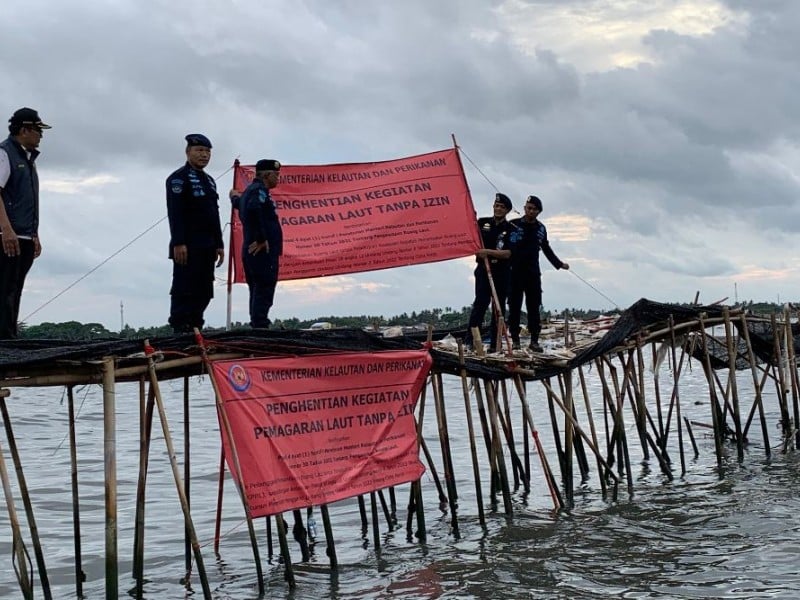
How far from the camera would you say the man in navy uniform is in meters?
15.2

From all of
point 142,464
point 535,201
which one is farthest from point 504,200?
point 142,464

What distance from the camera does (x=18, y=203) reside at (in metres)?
9.62

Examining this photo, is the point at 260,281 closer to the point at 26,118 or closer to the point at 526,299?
the point at 26,118

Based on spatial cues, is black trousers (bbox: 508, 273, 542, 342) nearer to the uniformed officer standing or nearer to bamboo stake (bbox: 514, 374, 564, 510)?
bamboo stake (bbox: 514, 374, 564, 510)

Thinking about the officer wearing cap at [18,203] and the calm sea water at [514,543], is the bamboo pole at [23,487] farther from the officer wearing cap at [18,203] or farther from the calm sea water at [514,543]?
the calm sea water at [514,543]

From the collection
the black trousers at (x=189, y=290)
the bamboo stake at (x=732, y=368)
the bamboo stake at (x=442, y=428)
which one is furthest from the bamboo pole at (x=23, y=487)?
the bamboo stake at (x=732, y=368)

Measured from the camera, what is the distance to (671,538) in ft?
43.2

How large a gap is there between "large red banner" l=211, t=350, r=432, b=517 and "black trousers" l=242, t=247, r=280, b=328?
137cm

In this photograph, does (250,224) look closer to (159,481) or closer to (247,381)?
(247,381)

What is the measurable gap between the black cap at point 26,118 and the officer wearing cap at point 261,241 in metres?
2.55

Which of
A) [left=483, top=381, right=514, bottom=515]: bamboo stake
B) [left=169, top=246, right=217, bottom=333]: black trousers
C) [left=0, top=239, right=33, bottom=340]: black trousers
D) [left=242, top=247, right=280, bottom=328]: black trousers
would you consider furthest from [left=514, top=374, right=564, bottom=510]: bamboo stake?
[left=0, top=239, right=33, bottom=340]: black trousers

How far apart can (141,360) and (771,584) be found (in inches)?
262

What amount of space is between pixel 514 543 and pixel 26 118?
744 cm

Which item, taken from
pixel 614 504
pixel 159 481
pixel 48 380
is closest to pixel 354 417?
pixel 48 380
